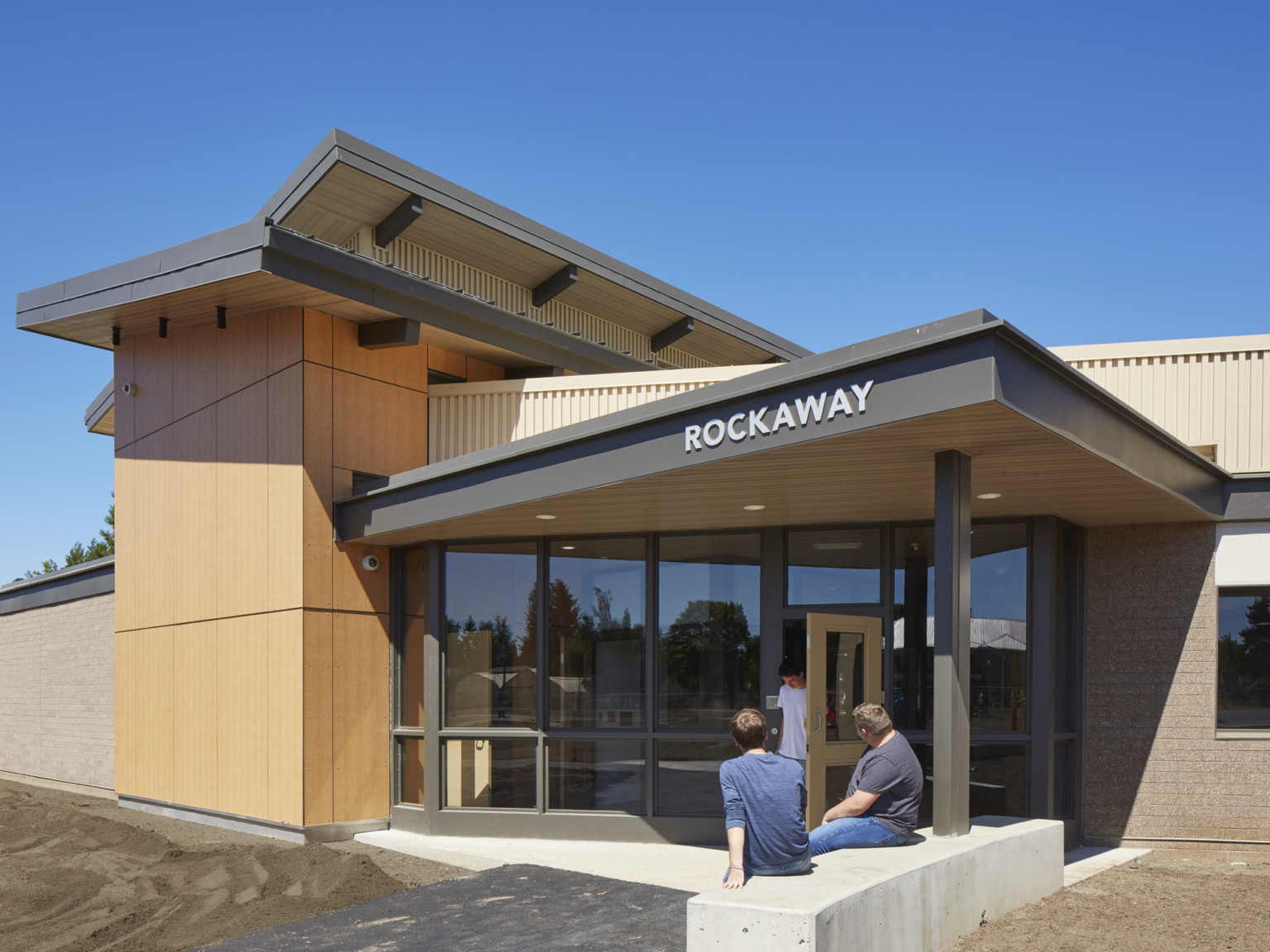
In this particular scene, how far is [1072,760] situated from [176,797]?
969cm

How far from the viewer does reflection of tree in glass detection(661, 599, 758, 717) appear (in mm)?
11047

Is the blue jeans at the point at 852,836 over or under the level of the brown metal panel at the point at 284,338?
under

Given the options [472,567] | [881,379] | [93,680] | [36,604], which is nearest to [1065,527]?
[881,379]

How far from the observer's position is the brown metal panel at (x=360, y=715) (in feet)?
39.0

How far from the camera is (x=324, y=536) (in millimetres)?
11969

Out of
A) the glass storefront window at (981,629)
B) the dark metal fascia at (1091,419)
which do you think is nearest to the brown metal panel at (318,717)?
the glass storefront window at (981,629)

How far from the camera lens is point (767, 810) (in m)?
5.93

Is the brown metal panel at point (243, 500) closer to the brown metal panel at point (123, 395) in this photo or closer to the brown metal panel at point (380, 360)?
the brown metal panel at point (380, 360)

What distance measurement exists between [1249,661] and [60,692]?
16239 mm

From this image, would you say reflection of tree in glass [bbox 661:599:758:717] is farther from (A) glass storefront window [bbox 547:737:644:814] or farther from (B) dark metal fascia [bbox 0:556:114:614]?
(B) dark metal fascia [bbox 0:556:114:614]

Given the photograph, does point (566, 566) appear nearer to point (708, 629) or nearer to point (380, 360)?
point (708, 629)

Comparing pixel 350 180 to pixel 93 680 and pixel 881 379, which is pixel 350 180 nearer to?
pixel 881 379

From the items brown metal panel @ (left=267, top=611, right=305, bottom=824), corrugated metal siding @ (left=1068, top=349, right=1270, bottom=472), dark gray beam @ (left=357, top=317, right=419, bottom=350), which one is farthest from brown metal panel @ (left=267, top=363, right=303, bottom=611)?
corrugated metal siding @ (left=1068, top=349, right=1270, bottom=472)

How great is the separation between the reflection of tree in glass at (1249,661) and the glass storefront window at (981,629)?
1918 millimetres
